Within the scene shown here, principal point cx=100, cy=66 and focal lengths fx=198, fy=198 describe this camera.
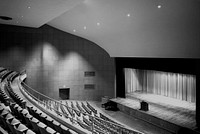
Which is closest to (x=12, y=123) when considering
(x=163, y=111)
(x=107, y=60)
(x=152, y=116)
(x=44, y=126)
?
(x=44, y=126)

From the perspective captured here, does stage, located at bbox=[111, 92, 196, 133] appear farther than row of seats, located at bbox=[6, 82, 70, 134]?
Yes

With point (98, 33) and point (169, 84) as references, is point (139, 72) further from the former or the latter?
point (98, 33)

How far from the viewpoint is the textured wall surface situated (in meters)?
13.4

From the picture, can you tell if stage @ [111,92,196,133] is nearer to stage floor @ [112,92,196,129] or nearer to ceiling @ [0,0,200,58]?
stage floor @ [112,92,196,129]

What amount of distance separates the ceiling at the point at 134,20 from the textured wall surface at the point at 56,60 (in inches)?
83.6

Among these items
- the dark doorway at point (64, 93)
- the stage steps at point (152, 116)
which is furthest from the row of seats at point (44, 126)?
the dark doorway at point (64, 93)

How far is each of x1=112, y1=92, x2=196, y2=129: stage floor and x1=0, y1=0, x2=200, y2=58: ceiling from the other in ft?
10.6

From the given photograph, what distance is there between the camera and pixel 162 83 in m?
15.1

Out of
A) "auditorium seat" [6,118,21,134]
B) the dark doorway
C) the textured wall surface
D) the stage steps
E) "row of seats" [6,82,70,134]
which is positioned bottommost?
the stage steps

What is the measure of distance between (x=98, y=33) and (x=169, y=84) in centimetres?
647

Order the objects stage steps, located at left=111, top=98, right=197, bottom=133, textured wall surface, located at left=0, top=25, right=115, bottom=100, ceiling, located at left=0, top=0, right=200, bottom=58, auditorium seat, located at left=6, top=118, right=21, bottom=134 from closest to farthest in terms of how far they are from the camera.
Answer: auditorium seat, located at left=6, top=118, right=21, bottom=134 < ceiling, located at left=0, top=0, right=200, bottom=58 < stage steps, located at left=111, top=98, right=197, bottom=133 < textured wall surface, located at left=0, top=25, right=115, bottom=100

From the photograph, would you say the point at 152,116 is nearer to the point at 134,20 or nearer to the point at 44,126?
the point at 134,20

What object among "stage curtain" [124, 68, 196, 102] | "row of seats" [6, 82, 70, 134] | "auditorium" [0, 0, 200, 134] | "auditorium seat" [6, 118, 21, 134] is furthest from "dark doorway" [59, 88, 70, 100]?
"auditorium seat" [6, 118, 21, 134]

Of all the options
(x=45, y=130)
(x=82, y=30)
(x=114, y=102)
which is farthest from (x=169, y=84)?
(x=45, y=130)
